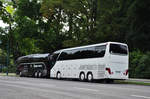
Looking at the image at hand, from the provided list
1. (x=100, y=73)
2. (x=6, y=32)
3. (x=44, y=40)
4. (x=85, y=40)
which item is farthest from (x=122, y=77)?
(x=6, y=32)

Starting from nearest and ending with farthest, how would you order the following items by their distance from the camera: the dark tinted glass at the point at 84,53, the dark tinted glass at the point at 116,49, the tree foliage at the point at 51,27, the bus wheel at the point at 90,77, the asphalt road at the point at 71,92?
the asphalt road at the point at 71,92, the dark tinted glass at the point at 116,49, the dark tinted glass at the point at 84,53, the bus wheel at the point at 90,77, the tree foliage at the point at 51,27

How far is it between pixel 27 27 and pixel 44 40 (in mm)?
4835

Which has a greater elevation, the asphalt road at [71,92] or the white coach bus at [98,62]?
the white coach bus at [98,62]

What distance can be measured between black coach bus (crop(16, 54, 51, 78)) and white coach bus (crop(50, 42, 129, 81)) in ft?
17.5

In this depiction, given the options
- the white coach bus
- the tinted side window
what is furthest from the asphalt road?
the tinted side window

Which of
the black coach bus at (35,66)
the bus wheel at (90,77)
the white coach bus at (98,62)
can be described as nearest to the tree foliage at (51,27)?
the white coach bus at (98,62)

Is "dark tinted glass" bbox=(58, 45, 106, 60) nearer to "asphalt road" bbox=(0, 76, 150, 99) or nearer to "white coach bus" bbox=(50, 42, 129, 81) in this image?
"white coach bus" bbox=(50, 42, 129, 81)

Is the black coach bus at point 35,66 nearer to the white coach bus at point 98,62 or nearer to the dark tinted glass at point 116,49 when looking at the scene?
the white coach bus at point 98,62

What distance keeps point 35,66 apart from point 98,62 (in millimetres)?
15215

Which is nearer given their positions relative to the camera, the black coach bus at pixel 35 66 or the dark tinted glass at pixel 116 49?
the dark tinted glass at pixel 116 49

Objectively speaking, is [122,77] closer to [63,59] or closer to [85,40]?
[63,59]

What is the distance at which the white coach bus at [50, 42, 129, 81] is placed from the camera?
77.6 feet

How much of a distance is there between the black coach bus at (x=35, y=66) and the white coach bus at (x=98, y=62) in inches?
210

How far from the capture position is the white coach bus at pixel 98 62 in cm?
2364
